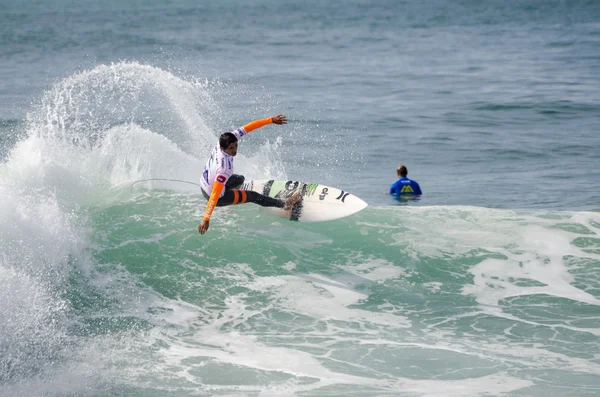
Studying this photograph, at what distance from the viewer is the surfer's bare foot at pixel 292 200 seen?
12312 millimetres

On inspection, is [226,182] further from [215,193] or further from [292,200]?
[292,200]

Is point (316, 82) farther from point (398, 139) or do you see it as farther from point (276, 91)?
point (398, 139)

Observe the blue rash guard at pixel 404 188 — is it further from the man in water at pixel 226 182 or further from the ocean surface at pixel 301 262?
the man in water at pixel 226 182

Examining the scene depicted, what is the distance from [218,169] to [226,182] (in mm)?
479

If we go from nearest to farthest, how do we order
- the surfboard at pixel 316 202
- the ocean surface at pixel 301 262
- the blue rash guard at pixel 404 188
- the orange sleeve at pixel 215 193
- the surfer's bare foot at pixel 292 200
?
the ocean surface at pixel 301 262 → the orange sleeve at pixel 215 193 → the surfboard at pixel 316 202 → the surfer's bare foot at pixel 292 200 → the blue rash guard at pixel 404 188

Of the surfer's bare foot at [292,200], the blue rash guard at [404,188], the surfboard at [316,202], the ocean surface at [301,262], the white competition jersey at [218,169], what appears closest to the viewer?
the ocean surface at [301,262]

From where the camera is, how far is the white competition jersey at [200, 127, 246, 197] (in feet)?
35.3

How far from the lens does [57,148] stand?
14219 mm

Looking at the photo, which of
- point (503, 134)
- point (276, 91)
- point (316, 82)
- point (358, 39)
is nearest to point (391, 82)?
point (316, 82)

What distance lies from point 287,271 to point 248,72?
2489 cm

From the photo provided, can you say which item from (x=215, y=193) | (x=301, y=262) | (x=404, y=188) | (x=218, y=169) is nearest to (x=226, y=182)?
(x=218, y=169)

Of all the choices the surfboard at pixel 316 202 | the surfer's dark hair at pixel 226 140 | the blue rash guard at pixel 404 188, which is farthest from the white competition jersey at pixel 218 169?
the blue rash guard at pixel 404 188

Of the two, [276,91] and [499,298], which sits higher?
[276,91]

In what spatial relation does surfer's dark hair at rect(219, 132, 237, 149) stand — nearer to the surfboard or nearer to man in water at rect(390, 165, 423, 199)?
the surfboard
